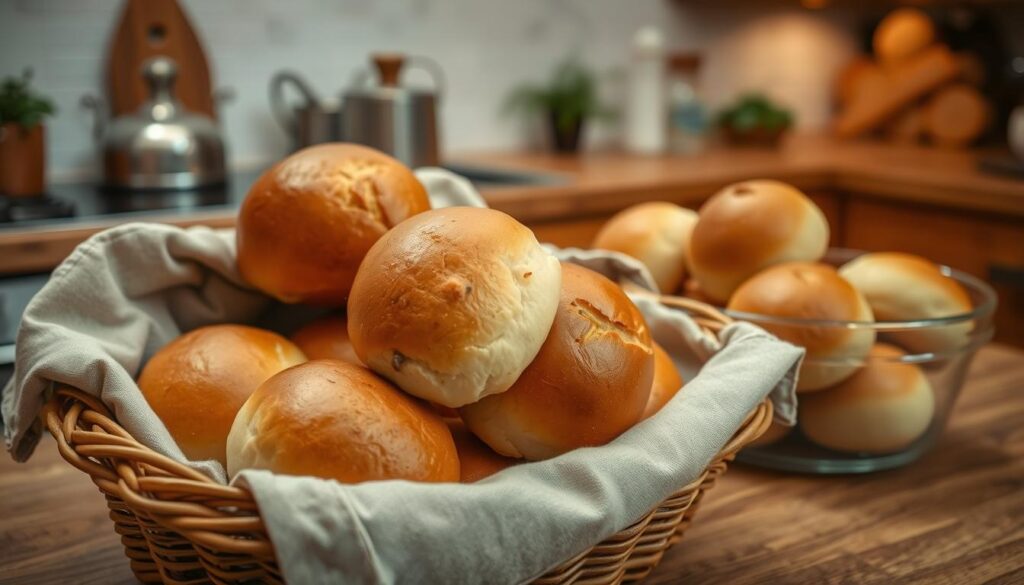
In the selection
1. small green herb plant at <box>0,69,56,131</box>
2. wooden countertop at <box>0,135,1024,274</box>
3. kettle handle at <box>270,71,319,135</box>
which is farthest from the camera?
kettle handle at <box>270,71,319,135</box>

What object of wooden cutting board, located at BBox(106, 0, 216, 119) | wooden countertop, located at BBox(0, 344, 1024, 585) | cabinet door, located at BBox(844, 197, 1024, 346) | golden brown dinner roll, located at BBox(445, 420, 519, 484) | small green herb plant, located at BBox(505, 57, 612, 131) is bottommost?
cabinet door, located at BBox(844, 197, 1024, 346)

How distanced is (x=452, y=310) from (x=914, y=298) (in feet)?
1.63

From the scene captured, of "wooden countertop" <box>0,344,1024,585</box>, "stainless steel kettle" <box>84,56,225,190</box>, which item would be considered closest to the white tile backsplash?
"stainless steel kettle" <box>84,56,225,190</box>

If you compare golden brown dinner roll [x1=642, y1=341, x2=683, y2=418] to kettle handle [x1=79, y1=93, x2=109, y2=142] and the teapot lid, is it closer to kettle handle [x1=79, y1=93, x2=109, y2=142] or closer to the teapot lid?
the teapot lid

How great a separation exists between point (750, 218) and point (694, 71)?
1.92 m

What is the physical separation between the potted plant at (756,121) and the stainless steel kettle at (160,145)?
1.50m

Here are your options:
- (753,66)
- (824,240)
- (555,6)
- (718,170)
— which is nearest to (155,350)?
(824,240)

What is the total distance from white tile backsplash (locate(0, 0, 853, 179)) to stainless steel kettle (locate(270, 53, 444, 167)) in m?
0.16

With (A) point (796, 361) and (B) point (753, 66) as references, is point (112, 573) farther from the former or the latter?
(B) point (753, 66)

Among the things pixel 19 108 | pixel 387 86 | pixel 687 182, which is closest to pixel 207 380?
pixel 19 108

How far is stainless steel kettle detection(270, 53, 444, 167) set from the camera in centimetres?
201

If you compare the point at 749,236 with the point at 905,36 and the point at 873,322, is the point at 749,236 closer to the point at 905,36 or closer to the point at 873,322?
the point at 873,322

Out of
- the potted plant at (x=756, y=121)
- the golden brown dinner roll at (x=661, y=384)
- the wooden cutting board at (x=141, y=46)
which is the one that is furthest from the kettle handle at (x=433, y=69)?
the golden brown dinner roll at (x=661, y=384)

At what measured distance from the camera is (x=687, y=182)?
2111mm
